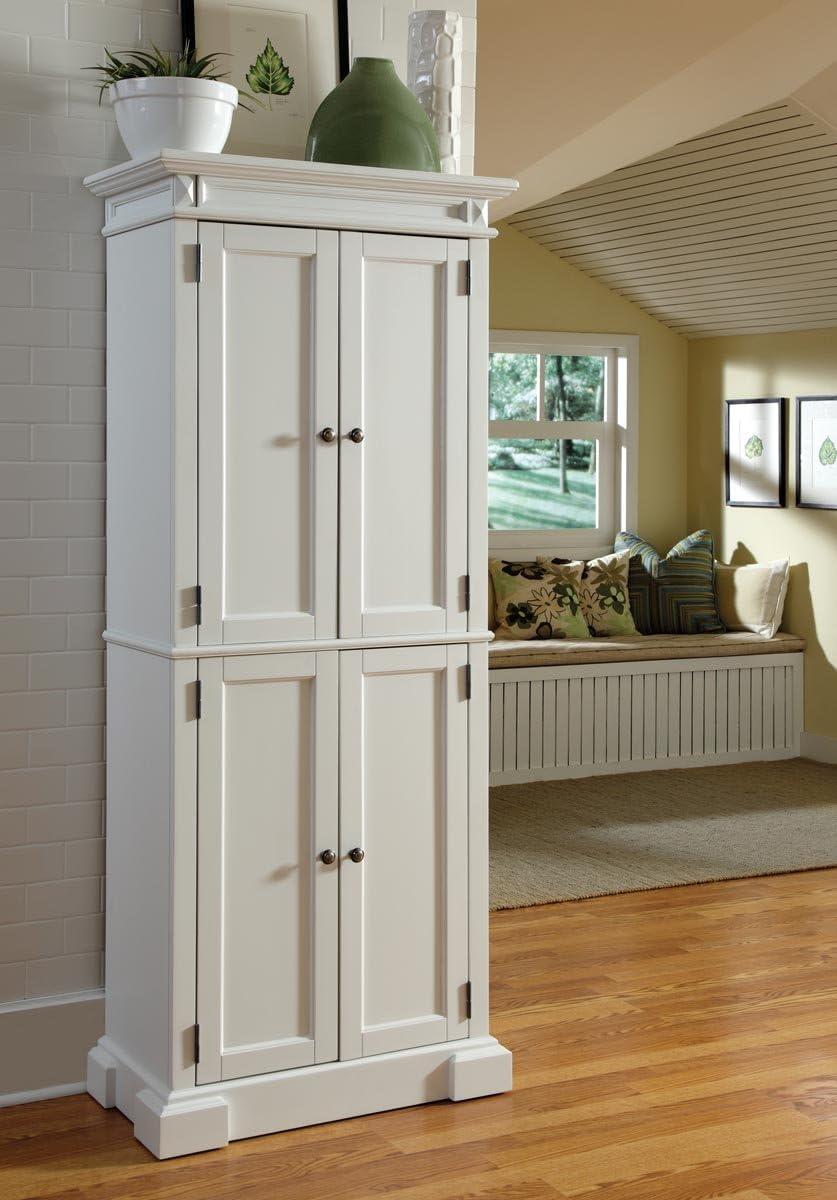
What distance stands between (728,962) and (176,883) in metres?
1.76

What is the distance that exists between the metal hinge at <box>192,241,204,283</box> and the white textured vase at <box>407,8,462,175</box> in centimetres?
62

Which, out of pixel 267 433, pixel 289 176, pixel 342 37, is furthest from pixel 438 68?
pixel 267 433

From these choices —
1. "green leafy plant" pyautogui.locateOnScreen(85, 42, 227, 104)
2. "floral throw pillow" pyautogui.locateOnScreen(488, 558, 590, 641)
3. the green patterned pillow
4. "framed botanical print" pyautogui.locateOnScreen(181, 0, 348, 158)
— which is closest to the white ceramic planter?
"green leafy plant" pyautogui.locateOnScreen(85, 42, 227, 104)

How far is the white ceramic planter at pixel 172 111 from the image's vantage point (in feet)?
8.86

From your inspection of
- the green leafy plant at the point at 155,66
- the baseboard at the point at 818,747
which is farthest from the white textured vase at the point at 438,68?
the baseboard at the point at 818,747

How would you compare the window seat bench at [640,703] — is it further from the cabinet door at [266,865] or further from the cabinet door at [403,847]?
the cabinet door at [266,865]

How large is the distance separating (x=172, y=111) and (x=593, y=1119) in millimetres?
2116

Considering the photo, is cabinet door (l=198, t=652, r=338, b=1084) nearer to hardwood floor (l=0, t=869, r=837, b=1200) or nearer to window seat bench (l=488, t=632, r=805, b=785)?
hardwood floor (l=0, t=869, r=837, b=1200)

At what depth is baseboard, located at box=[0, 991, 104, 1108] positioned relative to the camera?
117 inches

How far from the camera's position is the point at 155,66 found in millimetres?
2869

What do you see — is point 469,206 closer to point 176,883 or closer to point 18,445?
point 18,445

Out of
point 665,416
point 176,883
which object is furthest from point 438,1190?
point 665,416

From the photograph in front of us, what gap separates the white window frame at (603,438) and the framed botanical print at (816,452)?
877 millimetres

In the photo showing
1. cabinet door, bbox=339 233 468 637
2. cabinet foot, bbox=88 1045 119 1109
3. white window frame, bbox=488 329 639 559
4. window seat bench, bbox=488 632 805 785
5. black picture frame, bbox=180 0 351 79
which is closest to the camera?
cabinet door, bbox=339 233 468 637
